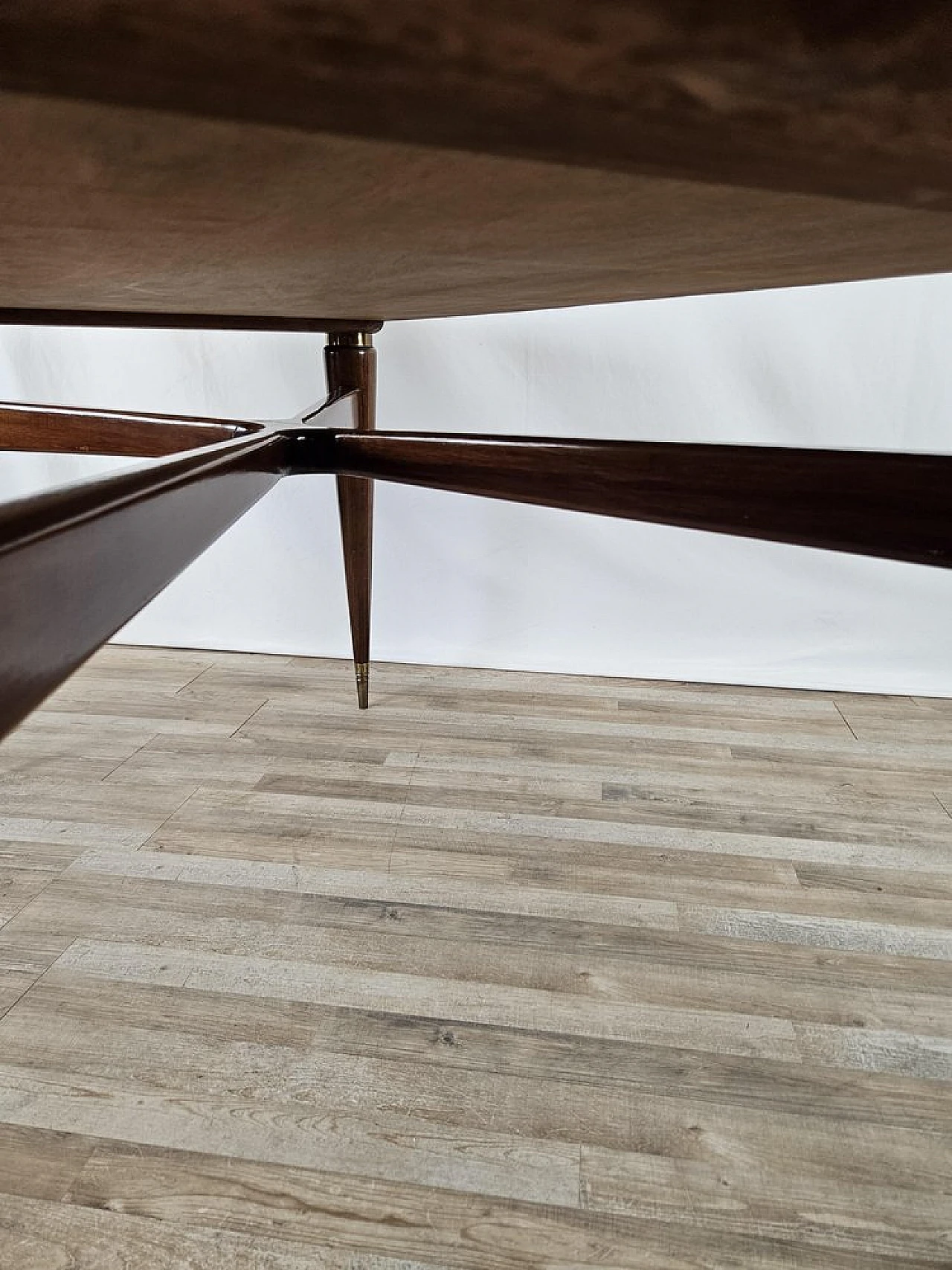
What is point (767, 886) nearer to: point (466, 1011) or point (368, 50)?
point (466, 1011)

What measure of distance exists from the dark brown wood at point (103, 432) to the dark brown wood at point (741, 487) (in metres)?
0.20

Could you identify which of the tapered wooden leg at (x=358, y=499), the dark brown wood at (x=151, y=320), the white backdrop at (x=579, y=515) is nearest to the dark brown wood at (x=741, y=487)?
the dark brown wood at (x=151, y=320)

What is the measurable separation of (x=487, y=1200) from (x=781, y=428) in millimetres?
1008

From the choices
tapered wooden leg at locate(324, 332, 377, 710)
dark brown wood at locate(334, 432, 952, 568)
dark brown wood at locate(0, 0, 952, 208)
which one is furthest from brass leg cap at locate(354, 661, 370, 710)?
dark brown wood at locate(0, 0, 952, 208)

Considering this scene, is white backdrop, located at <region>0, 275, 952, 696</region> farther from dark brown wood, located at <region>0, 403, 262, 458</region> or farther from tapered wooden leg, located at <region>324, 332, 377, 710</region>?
dark brown wood, located at <region>0, 403, 262, 458</region>

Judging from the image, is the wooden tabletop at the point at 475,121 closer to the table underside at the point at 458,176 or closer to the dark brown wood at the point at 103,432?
the table underside at the point at 458,176

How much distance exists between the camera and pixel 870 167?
0.16m

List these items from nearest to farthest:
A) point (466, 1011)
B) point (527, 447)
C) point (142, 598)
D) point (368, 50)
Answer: point (368, 50), point (142, 598), point (527, 447), point (466, 1011)

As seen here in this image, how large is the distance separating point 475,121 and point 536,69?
0.02 meters

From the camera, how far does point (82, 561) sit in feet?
0.71

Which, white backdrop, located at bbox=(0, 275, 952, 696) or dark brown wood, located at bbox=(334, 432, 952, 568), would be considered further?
white backdrop, located at bbox=(0, 275, 952, 696)

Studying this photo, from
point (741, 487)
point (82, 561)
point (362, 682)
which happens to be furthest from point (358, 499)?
point (82, 561)

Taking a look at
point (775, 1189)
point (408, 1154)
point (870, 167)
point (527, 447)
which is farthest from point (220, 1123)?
point (870, 167)

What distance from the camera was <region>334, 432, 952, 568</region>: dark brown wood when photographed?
0.31m
